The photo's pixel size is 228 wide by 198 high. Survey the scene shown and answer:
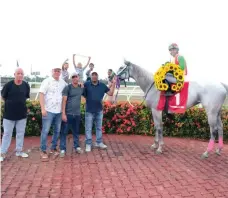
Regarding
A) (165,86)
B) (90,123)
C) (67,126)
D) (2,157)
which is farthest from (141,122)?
(2,157)

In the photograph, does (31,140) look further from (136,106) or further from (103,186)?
(103,186)

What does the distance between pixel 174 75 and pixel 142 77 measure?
0.89 meters

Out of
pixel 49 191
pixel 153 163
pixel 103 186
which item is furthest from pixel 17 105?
pixel 153 163

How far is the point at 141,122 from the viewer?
823 centimetres

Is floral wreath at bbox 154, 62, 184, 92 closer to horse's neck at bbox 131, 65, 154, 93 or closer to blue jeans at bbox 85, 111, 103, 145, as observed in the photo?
horse's neck at bbox 131, 65, 154, 93

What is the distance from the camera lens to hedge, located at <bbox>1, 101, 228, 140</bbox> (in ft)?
25.9

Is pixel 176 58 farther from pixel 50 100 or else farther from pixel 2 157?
pixel 2 157

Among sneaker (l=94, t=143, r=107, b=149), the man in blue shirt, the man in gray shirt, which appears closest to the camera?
the man in gray shirt

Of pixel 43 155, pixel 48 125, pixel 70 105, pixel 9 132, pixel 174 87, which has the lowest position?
pixel 43 155

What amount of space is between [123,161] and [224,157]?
224 cm

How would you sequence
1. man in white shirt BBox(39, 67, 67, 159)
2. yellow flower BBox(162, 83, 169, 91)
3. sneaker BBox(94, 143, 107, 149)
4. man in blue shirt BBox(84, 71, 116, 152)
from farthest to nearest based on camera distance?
sneaker BBox(94, 143, 107, 149), man in blue shirt BBox(84, 71, 116, 152), yellow flower BBox(162, 83, 169, 91), man in white shirt BBox(39, 67, 67, 159)

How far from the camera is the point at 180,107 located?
6082 mm

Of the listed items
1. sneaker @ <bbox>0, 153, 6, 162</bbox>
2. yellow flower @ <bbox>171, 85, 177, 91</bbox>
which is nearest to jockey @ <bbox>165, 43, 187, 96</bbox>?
yellow flower @ <bbox>171, 85, 177, 91</bbox>

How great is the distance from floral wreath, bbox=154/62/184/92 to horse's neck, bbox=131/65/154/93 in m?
0.47
